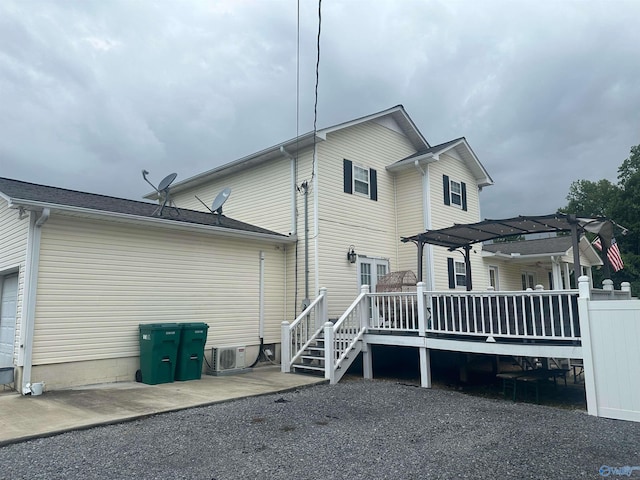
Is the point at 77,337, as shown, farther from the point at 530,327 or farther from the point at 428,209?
the point at 428,209

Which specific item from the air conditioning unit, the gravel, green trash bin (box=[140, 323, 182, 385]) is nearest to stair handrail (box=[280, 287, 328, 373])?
the air conditioning unit

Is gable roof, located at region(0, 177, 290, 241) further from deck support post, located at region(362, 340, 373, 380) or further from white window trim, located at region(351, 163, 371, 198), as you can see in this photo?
deck support post, located at region(362, 340, 373, 380)

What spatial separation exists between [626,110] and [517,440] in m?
36.5

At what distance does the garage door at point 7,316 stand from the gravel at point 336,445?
4477 mm

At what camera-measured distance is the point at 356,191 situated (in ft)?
41.4

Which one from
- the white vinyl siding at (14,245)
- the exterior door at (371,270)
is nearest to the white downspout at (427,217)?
the exterior door at (371,270)

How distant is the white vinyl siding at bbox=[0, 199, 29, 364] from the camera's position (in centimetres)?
747

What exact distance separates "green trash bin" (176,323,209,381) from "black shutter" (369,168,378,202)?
261 inches

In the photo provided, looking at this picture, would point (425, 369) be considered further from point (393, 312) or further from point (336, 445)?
point (336, 445)

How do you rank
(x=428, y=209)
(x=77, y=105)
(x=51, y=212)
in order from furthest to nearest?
1. (x=77, y=105)
2. (x=428, y=209)
3. (x=51, y=212)

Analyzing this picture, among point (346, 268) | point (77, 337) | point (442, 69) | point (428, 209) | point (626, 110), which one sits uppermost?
point (626, 110)

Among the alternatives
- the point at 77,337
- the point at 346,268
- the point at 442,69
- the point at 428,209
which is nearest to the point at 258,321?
the point at 346,268

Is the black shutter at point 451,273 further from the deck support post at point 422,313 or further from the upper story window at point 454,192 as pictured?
the deck support post at point 422,313

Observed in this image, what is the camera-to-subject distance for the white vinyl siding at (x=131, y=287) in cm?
757
